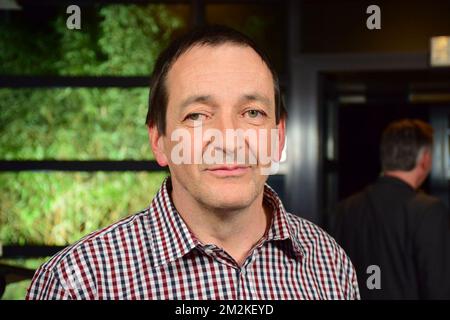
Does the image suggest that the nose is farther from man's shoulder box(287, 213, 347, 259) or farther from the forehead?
man's shoulder box(287, 213, 347, 259)

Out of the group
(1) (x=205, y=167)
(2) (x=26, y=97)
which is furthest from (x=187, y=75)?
(2) (x=26, y=97)

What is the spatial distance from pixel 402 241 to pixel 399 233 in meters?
0.03

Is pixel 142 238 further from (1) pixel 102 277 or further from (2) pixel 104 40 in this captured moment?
(2) pixel 104 40

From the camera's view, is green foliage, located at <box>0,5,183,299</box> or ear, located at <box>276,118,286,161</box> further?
green foliage, located at <box>0,5,183,299</box>

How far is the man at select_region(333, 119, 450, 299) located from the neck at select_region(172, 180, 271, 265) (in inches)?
44.4

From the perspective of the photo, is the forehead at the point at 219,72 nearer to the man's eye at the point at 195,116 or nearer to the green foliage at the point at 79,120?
the man's eye at the point at 195,116

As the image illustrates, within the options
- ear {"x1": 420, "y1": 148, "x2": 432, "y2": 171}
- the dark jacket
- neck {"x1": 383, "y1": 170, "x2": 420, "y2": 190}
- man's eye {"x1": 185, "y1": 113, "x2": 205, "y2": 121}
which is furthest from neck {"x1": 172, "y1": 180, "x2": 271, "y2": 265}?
ear {"x1": 420, "y1": 148, "x2": 432, "y2": 171}

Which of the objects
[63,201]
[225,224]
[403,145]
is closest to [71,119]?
[63,201]

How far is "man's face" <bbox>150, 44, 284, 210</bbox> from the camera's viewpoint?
89 centimetres

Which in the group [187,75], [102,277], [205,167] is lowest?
[102,277]

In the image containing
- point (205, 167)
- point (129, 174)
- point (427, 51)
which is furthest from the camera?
point (129, 174)

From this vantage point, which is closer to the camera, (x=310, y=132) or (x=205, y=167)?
(x=205, y=167)

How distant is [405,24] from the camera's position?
2760 millimetres

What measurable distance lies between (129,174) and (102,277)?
1.99 metres
